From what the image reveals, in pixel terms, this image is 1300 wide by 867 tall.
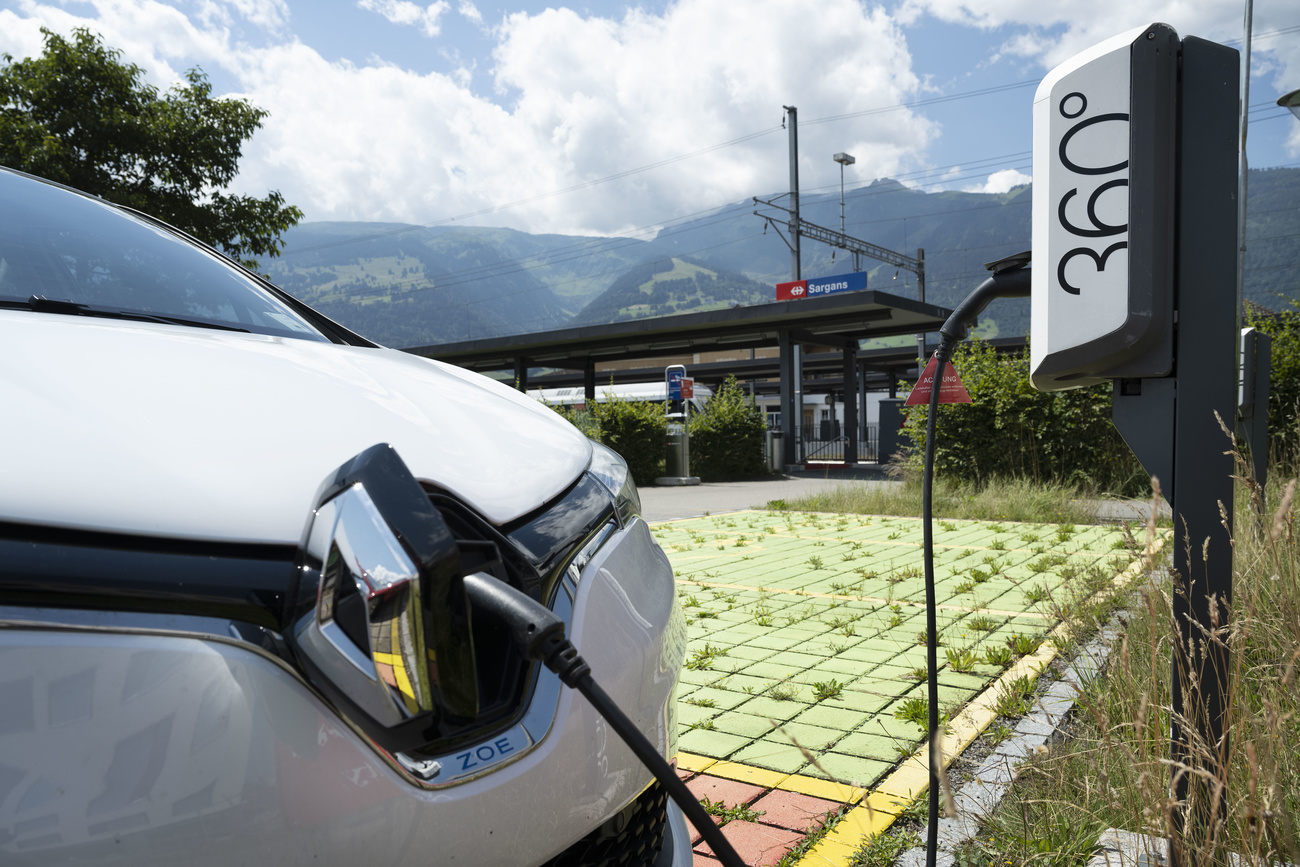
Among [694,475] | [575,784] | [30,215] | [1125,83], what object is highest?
[1125,83]

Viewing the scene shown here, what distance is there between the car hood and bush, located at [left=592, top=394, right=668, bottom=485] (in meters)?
19.0

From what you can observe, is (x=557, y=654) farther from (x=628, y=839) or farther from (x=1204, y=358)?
(x=1204, y=358)

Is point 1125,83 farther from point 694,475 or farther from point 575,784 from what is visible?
point 694,475

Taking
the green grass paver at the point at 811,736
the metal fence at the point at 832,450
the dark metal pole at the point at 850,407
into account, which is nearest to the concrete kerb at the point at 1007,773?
the green grass paver at the point at 811,736

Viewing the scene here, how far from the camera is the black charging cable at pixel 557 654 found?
828mm

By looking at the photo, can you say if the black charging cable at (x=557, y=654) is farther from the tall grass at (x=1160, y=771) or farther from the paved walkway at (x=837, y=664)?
the tall grass at (x=1160, y=771)

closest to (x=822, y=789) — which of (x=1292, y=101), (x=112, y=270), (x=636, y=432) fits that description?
(x=112, y=270)

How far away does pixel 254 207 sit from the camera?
1274cm

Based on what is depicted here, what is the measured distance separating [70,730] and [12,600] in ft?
0.37

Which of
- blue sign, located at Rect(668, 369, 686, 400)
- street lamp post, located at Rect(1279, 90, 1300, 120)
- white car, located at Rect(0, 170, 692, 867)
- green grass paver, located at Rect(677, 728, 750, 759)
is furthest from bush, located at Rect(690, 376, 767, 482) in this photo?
white car, located at Rect(0, 170, 692, 867)

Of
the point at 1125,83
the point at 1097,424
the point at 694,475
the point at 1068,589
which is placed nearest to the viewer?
the point at 1125,83

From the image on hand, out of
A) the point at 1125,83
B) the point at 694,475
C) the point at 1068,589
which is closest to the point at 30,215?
the point at 1125,83

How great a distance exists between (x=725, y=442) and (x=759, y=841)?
20.6 meters

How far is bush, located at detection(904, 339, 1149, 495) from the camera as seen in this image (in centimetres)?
A: 1212
